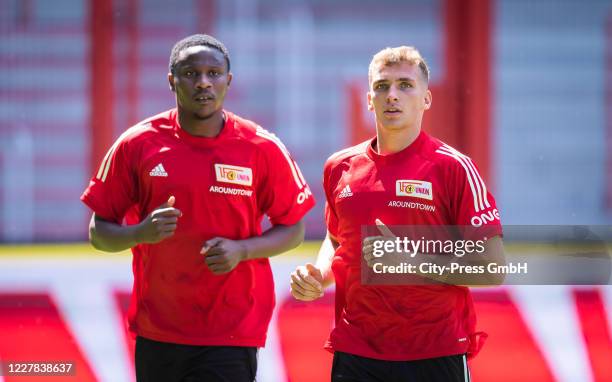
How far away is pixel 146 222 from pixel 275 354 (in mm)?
1545

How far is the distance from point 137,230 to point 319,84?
4.34 metres

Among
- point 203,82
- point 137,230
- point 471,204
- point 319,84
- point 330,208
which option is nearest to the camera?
point 471,204

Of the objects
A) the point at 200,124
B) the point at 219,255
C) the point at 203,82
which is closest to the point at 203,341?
the point at 219,255

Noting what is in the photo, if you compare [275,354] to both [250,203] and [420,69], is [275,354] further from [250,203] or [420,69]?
[420,69]

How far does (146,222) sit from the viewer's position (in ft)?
10.9

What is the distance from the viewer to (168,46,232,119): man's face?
3.47 meters

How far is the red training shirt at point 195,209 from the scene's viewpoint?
3463 millimetres

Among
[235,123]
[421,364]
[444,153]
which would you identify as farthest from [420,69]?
[421,364]

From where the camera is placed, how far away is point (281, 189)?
361 cm

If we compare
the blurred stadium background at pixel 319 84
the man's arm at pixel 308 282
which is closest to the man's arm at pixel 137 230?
the man's arm at pixel 308 282

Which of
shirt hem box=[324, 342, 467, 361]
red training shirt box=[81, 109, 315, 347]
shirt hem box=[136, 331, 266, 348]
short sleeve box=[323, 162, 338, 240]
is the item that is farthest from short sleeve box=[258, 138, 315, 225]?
shirt hem box=[324, 342, 467, 361]

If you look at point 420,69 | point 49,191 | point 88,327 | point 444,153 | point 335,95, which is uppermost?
point 335,95

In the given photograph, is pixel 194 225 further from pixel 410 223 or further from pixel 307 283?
pixel 410 223

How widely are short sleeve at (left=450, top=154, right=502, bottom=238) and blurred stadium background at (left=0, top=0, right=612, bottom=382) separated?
3959 mm
